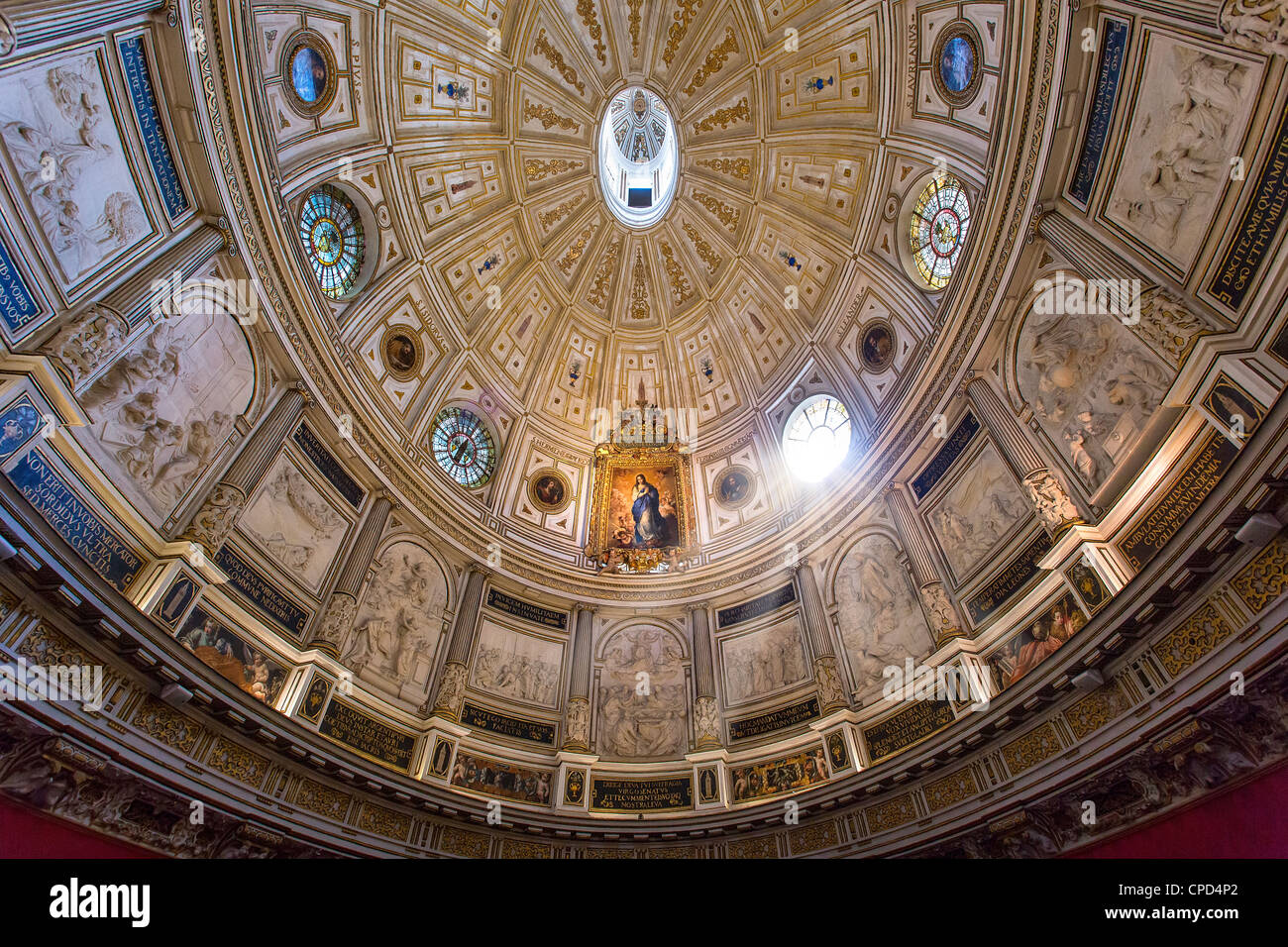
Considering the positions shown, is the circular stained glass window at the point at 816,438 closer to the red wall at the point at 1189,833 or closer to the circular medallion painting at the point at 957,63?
the circular medallion painting at the point at 957,63

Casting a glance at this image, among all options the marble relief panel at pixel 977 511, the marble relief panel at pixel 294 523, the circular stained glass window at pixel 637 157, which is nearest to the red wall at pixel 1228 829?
the marble relief panel at pixel 977 511

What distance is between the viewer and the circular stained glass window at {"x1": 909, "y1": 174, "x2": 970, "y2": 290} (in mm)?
16000

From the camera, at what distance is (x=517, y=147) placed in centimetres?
2158

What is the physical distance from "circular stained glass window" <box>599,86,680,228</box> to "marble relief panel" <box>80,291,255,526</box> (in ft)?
50.8

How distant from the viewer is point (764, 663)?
18.0m

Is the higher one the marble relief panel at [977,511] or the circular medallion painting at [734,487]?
the circular medallion painting at [734,487]

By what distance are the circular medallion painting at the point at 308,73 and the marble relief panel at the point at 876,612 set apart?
17.3 m

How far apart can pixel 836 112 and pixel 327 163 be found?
46.3ft

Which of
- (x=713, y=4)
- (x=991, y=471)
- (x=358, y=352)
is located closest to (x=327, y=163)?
(x=358, y=352)

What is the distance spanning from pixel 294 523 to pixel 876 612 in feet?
45.5

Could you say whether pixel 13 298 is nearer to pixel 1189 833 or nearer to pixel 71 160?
pixel 71 160

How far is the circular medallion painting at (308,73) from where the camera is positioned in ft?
47.6

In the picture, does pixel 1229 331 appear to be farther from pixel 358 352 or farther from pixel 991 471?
pixel 358 352

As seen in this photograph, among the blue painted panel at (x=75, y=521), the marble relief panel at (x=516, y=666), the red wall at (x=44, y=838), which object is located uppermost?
the marble relief panel at (x=516, y=666)
